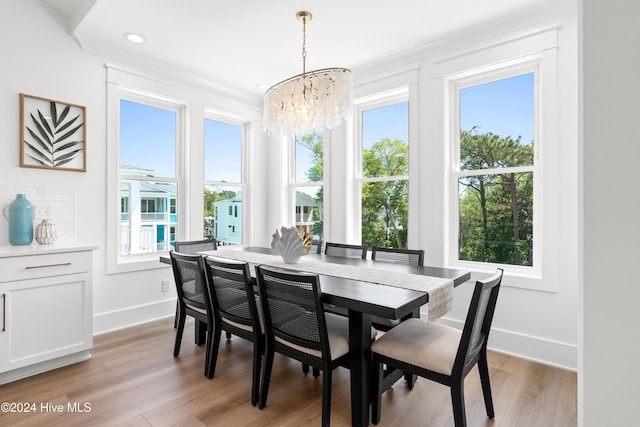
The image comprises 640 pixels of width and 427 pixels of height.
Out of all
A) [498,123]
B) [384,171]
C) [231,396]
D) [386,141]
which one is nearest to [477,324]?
[231,396]

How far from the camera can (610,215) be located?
0.67 metres

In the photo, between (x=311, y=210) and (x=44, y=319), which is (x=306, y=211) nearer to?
(x=311, y=210)

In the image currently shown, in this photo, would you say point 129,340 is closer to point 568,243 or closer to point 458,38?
point 568,243

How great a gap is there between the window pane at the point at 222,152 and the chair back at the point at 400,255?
96.8 inches

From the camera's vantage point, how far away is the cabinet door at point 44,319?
2.24 m

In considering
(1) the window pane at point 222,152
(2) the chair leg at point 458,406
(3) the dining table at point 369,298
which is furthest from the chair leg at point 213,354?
(1) the window pane at point 222,152

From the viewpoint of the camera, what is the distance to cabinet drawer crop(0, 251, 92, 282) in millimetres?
2246

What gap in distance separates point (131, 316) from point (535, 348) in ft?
12.2

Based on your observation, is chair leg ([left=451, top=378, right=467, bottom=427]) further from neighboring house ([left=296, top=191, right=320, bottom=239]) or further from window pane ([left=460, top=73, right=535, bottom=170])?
neighboring house ([left=296, top=191, right=320, bottom=239])

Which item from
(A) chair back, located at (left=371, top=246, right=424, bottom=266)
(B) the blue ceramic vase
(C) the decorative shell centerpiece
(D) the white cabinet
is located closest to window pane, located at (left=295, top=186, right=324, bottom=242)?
(A) chair back, located at (left=371, top=246, right=424, bottom=266)

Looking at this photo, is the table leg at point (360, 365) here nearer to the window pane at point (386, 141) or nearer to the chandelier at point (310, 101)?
the chandelier at point (310, 101)

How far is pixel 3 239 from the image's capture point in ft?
8.76

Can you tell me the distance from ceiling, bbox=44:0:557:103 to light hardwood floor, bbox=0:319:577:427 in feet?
9.10

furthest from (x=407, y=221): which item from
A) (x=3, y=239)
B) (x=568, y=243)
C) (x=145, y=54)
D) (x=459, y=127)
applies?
(x=3, y=239)
